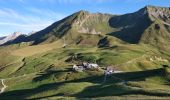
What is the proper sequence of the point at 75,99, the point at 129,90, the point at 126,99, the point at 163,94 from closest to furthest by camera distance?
1. the point at 126,99
2. the point at 163,94
3. the point at 75,99
4. the point at 129,90

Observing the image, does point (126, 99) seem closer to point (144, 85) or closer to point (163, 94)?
point (163, 94)

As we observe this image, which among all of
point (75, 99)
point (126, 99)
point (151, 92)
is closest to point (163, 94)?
point (151, 92)

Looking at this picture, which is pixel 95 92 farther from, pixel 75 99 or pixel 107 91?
pixel 75 99

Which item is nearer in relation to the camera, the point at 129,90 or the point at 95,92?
the point at 129,90

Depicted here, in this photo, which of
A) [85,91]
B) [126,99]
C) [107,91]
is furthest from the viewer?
[85,91]

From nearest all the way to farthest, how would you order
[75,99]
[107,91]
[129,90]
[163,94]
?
[163,94] → [75,99] → [129,90] → [107,91]

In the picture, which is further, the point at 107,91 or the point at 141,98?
the point at 107,91

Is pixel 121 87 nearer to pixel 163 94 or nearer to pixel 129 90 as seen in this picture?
pixel 129 90

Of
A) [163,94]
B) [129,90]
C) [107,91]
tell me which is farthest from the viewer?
[107,91]

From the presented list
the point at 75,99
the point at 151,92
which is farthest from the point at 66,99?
the point at 151,92
